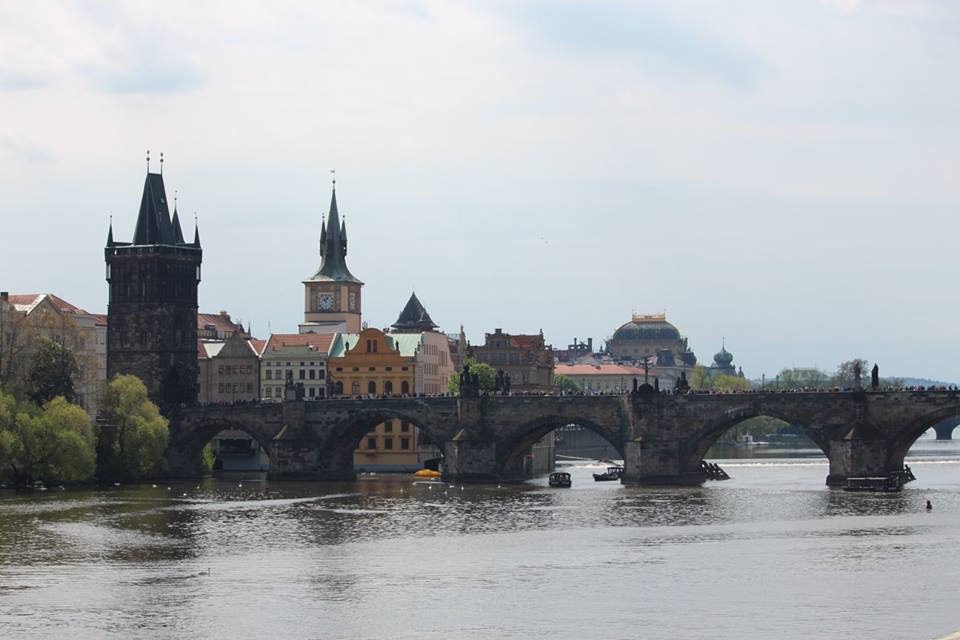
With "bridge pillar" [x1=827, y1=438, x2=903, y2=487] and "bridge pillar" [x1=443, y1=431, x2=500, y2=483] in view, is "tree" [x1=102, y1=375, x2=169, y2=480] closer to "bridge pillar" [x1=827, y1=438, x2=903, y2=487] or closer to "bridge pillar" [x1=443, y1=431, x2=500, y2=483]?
"bridge pillar" [x1=443, y1=431, x2=500, y2=483]

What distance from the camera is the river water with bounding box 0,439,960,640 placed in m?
80.7

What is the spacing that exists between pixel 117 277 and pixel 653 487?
195ft

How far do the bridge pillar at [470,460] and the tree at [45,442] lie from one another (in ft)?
99.8

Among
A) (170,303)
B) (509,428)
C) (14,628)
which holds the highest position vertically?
(170,303)

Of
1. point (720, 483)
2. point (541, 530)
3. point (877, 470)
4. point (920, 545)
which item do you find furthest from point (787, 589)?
point (720, 483)

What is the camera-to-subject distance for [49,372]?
15962 centimetres

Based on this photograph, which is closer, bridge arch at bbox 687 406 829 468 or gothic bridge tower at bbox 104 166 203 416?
bridge arch at bbox 687 406 829 468

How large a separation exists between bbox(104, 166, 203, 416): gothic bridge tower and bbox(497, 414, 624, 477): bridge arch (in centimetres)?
3320

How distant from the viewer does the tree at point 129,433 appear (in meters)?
165

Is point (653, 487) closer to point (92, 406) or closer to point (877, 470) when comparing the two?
point (877, 470)

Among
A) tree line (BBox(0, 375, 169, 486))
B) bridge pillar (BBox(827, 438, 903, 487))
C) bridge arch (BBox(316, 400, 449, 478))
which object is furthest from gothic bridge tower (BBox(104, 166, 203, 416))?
bridge pillar (BBox(827, 438, 903, 487))

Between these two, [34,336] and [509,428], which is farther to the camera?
[509,428]

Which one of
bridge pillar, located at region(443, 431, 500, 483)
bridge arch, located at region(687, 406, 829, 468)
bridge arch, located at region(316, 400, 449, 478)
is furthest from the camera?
bridge arch, located at region(316, 400, 449, 478)

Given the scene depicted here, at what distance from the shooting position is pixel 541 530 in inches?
4683
